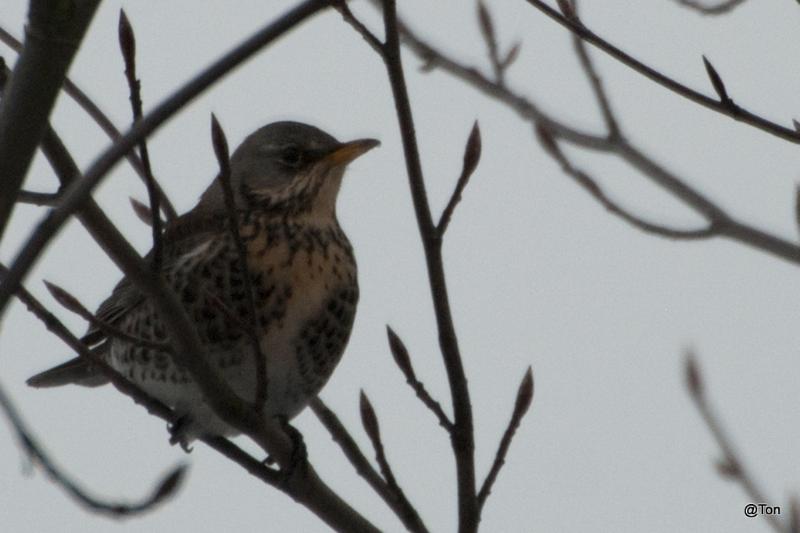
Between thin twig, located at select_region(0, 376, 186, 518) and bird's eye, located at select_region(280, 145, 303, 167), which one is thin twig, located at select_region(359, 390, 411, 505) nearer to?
thin twig, located at select_region(0, 376, 186, 518)

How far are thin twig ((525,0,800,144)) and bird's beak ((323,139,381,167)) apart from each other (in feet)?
9.02

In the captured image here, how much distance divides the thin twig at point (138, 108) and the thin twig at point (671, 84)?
3.24ft

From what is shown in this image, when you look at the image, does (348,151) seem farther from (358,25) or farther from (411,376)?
(358,25)

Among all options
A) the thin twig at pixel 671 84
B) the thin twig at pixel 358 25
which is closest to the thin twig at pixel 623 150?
the thin twig at pixel 671 84

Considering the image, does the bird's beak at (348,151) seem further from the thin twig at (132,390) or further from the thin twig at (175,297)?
the thin twig at (175,297)

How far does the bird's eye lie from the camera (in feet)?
21.6

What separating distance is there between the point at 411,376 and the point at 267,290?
202 centimetres

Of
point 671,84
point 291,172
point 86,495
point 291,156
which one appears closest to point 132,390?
point 86,495

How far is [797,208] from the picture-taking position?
417 centimetres

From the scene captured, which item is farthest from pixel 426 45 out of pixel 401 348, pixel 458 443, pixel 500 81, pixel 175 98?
pixel 175 98

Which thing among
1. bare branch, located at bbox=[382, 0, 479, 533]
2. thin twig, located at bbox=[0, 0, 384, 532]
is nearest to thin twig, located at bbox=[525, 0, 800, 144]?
bare branch, located at bbox=[382, 0, 479, 533]

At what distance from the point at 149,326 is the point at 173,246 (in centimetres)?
38

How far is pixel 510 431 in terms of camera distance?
3.81 metres

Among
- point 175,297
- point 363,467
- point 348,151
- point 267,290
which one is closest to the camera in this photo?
point 175,297
